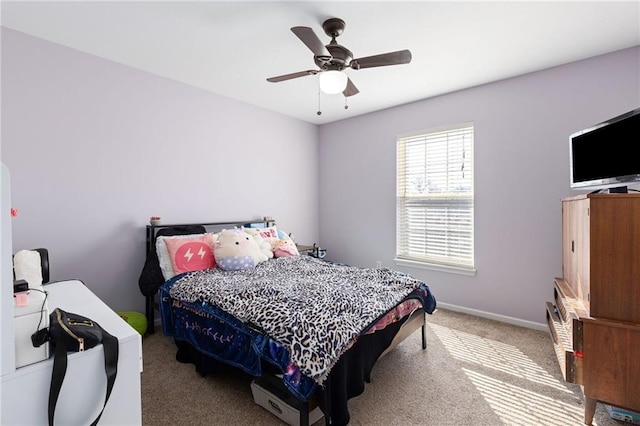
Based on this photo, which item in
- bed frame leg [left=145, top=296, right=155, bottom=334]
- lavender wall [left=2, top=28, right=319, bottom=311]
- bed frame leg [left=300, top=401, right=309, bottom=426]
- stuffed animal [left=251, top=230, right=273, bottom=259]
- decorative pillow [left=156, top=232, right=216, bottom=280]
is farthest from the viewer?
stuffed animal [left=251, top=230, right=273, bottom=259]

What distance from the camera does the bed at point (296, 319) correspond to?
1541 millimetres

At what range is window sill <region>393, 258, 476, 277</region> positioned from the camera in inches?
135

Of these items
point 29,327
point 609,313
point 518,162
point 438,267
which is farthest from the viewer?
point 438,267

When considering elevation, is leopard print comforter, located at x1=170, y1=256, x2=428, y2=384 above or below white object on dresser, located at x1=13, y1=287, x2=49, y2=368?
below

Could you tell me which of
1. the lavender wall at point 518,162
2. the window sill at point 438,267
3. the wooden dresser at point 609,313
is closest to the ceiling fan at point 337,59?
the wooden dresser at point 609,313

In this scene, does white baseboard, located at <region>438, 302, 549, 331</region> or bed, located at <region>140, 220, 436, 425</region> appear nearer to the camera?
bed, located at <region>140, 220, 436, 425</region>

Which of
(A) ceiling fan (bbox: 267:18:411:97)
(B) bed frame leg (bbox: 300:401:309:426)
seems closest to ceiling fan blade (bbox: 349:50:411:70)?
(A) ceiling fan (bbox: 267:18:411:97)

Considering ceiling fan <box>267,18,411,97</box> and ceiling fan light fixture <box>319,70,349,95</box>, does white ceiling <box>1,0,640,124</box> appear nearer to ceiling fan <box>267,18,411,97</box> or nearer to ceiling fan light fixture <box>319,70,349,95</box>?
ceiling fan <box>267,18,411,97</box>

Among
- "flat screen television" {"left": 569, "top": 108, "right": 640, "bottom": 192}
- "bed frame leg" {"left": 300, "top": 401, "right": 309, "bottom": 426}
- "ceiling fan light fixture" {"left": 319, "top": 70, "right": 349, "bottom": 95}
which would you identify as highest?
"ceiling fan light fixture" {"left": 319, "top": 70, "right": 349, "bottom": 95}

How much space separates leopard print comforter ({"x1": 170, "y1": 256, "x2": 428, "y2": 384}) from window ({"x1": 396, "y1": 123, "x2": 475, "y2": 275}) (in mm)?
1389

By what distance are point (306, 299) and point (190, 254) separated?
1393mm

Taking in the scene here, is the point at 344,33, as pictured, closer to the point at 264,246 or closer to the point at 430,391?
the point at 264,246

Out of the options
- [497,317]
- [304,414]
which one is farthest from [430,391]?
[497,317]

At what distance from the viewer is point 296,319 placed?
1.64 metres
